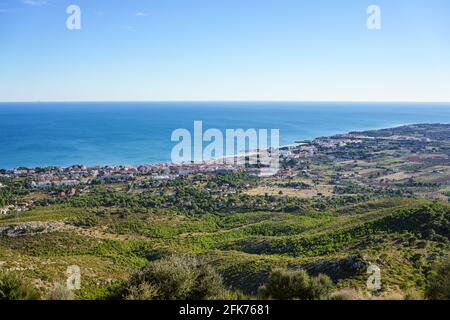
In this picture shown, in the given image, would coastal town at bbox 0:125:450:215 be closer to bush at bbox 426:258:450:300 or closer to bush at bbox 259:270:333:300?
bush at bbox 259:270:333:300

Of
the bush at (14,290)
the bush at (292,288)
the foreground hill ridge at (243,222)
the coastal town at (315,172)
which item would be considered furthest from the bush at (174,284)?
the coastal town at (315,172)

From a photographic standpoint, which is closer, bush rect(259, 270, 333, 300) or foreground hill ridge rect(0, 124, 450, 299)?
bush rect(259, 270, 333, 300)

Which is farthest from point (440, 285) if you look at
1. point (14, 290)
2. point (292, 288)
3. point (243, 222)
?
point (243, 222)

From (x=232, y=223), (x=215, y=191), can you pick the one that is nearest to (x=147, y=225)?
(x=232, y=223)

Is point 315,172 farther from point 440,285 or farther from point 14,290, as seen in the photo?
point 14,290

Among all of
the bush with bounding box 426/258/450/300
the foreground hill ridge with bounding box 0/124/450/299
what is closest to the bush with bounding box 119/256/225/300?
the foreground hill ridge with bounding box 0/124/450/299
